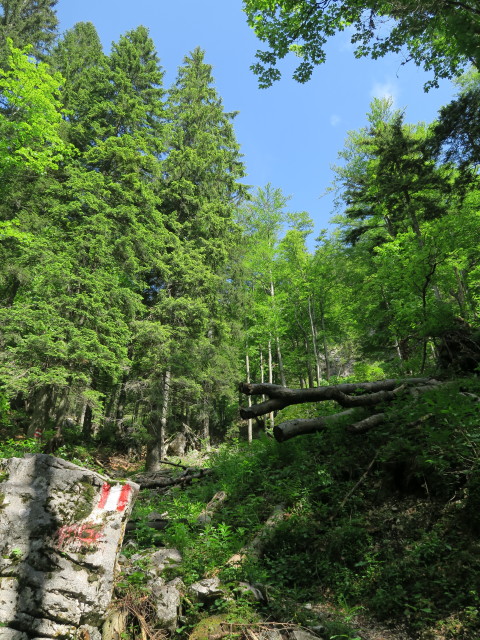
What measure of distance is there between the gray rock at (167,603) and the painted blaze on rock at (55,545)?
0.41 metres

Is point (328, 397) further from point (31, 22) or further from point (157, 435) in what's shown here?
point (31, 22)

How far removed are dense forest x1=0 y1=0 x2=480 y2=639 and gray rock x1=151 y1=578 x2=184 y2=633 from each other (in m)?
0.50

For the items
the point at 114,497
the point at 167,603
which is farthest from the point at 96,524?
the point at 167,603

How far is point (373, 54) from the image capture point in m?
7.64

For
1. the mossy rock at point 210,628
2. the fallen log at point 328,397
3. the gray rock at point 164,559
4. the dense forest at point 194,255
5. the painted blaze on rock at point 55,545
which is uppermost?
the dense forest at point 194,255

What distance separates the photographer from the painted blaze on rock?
2670 millimetres

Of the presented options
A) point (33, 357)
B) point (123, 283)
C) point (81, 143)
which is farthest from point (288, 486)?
point (81, 143)

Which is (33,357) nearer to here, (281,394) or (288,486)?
(281,394)

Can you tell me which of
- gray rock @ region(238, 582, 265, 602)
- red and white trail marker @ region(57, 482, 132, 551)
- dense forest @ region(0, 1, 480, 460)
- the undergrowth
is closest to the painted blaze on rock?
red and white trail marker @ region(57, 482, 132, 551)

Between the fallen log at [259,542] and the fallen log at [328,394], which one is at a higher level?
the fallen log at [328,394]

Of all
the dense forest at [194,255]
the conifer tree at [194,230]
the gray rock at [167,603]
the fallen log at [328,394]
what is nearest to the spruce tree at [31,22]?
the dense forest at [194,255]

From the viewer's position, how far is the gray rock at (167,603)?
2.92 meters

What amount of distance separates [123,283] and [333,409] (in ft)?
37.1

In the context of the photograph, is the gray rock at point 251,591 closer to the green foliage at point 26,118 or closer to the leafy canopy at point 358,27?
the leafy canopy at point 358,27
